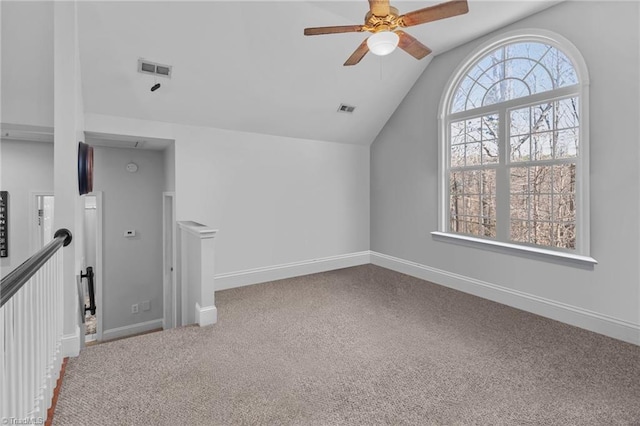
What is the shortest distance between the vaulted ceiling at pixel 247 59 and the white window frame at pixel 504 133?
222 millimetres

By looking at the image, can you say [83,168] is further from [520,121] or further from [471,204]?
[520,121]

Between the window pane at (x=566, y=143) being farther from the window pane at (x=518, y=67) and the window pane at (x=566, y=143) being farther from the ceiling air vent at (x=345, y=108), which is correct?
the ceiling air vent at (x=345, y=108)

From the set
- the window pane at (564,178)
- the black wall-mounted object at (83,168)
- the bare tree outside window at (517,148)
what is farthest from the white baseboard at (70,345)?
the window pane at (564,178)

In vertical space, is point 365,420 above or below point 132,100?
below

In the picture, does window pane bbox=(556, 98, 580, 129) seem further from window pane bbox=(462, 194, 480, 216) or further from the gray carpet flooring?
the gray carpet flooring

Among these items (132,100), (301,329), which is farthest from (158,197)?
(301,329)

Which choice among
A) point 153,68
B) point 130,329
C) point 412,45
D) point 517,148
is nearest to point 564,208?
point 517,148

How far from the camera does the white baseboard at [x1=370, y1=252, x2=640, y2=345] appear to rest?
2799mm

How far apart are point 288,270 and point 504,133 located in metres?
3.31

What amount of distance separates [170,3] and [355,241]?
13.1 ft

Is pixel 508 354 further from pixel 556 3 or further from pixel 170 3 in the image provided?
pixel 170 3

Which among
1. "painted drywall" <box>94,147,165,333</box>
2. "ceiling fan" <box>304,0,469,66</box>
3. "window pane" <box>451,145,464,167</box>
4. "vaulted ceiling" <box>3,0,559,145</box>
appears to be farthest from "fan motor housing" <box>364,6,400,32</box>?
"painted drywall" <box>94,147,165,333</box>

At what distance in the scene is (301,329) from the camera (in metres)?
3.00

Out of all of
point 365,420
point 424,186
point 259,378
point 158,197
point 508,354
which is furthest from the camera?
point 158,197
